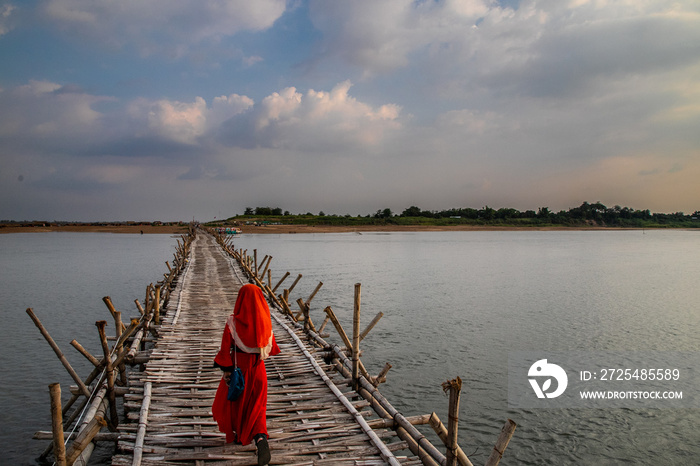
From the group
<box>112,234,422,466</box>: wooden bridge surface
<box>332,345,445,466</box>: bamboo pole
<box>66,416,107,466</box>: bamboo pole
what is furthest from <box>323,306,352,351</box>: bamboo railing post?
<box>66,416,107,466</box>: bamboo pole

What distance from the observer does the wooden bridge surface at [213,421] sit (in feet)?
14.1

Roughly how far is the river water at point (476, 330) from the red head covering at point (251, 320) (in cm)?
432

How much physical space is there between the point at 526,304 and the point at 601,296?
452 cm

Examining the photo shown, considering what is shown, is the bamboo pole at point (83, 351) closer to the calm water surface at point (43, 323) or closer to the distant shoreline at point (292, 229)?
the calm water surface at point (43, 323)

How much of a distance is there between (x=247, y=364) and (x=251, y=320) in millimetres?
486

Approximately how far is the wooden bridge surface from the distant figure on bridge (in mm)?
259

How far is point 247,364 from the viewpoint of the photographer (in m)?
4.33

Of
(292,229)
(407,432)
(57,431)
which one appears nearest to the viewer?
(57,431)

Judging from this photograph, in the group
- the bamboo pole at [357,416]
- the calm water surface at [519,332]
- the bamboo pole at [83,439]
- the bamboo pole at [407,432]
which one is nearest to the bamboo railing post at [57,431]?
the bamboo pole at [83,439]

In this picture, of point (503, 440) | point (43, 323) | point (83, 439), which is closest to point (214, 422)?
point (83, 439)

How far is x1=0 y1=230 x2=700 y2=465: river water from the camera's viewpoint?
23.5 ft

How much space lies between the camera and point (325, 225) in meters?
105

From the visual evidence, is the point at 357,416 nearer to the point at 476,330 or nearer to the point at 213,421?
the point at 213,421

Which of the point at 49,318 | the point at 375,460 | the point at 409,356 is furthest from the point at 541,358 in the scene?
the point at 49,318
